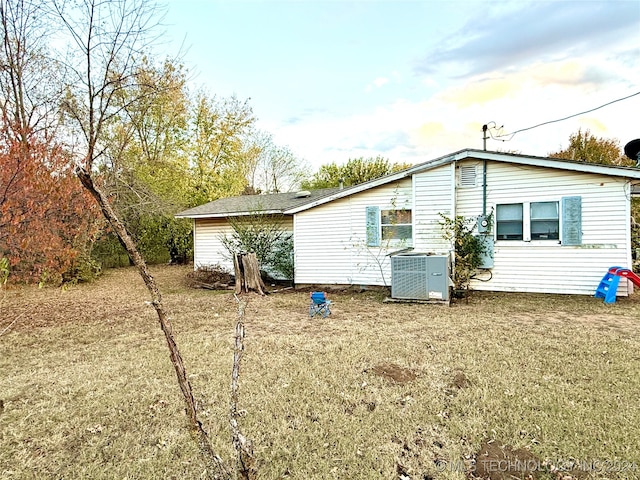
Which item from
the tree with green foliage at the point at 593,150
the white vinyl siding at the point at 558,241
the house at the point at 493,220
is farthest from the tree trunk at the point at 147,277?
the tree with green foliage at the point at 593,150

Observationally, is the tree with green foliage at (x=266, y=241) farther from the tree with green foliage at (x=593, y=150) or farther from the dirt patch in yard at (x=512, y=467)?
the tree with green foliage at (x=593, y=150)

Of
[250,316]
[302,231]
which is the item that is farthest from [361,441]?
[302,231]

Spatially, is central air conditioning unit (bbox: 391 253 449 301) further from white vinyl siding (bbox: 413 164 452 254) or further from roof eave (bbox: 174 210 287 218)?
roof eave (bbox: 174 210 287 218)

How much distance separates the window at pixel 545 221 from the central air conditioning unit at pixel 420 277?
8.14ft

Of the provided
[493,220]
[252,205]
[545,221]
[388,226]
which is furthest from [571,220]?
[252,205]

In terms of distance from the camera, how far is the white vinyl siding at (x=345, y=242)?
945 cm

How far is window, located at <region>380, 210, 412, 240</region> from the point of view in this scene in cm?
925

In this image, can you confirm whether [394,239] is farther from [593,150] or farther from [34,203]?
[593,150]

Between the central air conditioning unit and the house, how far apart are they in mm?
1231

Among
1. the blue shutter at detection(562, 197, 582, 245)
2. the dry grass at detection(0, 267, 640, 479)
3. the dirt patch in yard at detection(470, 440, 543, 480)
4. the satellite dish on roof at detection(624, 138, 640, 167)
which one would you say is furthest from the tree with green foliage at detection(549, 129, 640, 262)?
the dirt patch in yard at detection(470, 440, 543, 480)

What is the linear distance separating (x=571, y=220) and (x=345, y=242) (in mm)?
5320

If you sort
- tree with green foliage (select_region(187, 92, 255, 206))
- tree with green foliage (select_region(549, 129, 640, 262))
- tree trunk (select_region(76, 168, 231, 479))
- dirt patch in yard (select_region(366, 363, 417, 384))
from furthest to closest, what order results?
tree with green foliage (select_region(549, 129, 640, 262)) → tree with green foliage (select_region(187, 92, 255, 206)) → dirt patch in yard (select_region(366, 363, 417, 384)) → tree trunk (select_region(76, 168, 231, 479))

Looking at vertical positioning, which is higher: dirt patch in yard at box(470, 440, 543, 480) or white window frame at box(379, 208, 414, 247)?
white window frame at box(379, 208, 414, 247)

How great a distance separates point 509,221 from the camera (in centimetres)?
844
